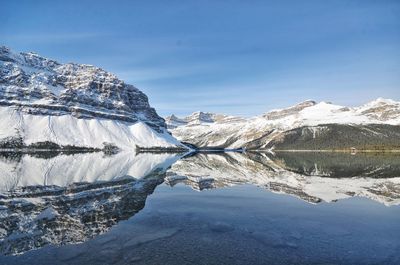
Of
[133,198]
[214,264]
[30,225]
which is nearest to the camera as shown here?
[214,264]

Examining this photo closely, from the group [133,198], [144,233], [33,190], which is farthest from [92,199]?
[144,233]

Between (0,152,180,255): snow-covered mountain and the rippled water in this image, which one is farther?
(0,152,180,255): snow-covered mountain

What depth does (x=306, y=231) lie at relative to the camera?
40.8 metres

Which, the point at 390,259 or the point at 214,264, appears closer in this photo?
the point at 214,264

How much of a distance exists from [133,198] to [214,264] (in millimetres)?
34979

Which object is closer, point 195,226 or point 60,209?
point 195,226

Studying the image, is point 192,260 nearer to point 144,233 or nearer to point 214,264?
point 214,264

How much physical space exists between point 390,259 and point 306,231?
34.0ft

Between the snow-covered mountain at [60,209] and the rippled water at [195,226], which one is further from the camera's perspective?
the snow-covered mountain at [60,209]

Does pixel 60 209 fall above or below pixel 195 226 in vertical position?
above

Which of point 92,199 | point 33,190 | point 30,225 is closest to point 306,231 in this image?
point 30,225

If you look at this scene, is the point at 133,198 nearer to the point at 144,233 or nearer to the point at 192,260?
the point at 144,233

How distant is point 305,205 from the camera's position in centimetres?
5772

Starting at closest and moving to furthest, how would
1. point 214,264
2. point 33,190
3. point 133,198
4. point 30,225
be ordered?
point 214,264 → point 30,225 → point 133,198 → point 33,190
